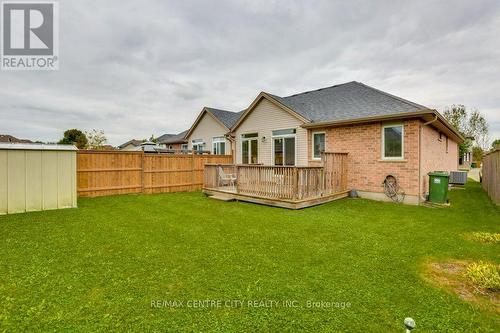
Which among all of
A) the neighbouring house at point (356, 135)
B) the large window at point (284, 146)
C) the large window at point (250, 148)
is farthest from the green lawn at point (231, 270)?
the large window at point (250, 148)

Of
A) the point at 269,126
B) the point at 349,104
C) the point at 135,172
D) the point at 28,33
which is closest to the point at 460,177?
Answer: the point at 349,104

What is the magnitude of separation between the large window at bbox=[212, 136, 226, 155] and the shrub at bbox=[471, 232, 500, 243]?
13829mm

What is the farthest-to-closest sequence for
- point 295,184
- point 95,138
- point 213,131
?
point 95,138
point 213,131
point 295,184

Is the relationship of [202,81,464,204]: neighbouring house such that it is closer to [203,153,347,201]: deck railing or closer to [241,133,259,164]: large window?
[241,133,259,164]: large window

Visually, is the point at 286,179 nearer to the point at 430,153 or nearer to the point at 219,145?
the point at 430,153

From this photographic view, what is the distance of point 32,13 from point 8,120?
1996 centimetres

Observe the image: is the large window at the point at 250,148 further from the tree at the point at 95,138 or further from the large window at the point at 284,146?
the tree at the point at 95,138

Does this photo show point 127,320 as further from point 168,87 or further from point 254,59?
point 168,87

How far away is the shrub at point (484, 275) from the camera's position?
318 cm

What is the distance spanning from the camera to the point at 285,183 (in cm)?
822

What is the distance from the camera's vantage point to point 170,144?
25391 mm

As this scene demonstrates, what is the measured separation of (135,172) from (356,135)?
384 inches

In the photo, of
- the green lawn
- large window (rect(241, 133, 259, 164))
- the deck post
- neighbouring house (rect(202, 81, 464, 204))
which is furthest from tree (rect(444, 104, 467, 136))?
the deck post

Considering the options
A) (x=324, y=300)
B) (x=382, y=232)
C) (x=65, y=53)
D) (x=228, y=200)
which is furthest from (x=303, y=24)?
(x=324, y=300)
